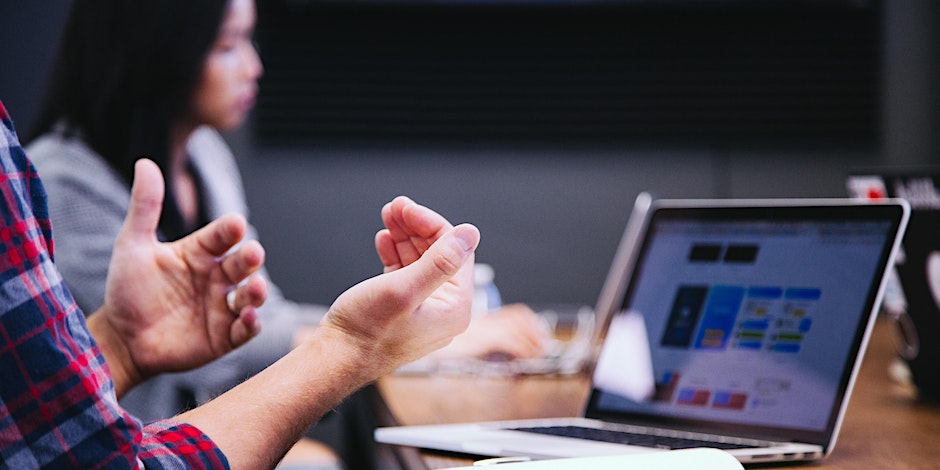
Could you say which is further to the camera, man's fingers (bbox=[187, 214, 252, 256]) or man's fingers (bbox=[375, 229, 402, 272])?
man's fingers (bbox=[187, 214, 252, 256])

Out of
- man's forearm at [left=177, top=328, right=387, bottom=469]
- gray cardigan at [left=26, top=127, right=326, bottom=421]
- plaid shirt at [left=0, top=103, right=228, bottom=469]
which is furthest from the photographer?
gray cardigan at [left=26, top=127, right=326, bottom=421]

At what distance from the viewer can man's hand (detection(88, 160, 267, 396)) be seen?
129 centimetres

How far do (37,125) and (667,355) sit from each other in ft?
5.18

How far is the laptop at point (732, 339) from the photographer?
3.46 feet

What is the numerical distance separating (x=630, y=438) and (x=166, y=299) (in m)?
0.66

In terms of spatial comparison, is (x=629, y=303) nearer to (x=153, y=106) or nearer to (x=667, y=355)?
(x=667, y=355)

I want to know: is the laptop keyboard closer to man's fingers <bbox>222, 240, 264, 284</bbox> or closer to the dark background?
man's fingers <bbox>222, 240, 264, 284</bbox>

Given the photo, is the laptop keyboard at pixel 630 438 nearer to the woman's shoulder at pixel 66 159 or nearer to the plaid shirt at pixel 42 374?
the plaid shirt at pixel 42 374

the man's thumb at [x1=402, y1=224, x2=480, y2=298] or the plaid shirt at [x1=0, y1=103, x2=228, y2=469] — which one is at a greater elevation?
the man's thumb at [x1=402, y1=224, x2=480, y2=298]

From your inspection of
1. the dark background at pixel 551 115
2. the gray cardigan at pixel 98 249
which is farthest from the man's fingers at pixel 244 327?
the dark background at pixel 551 115

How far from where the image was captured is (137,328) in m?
1.30

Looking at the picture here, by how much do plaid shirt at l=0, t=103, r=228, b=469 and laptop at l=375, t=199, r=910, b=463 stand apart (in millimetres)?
422

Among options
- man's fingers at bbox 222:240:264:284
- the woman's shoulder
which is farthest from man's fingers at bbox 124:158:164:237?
the woman's shoulder

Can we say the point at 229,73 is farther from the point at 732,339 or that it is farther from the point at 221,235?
the point at 732,339
